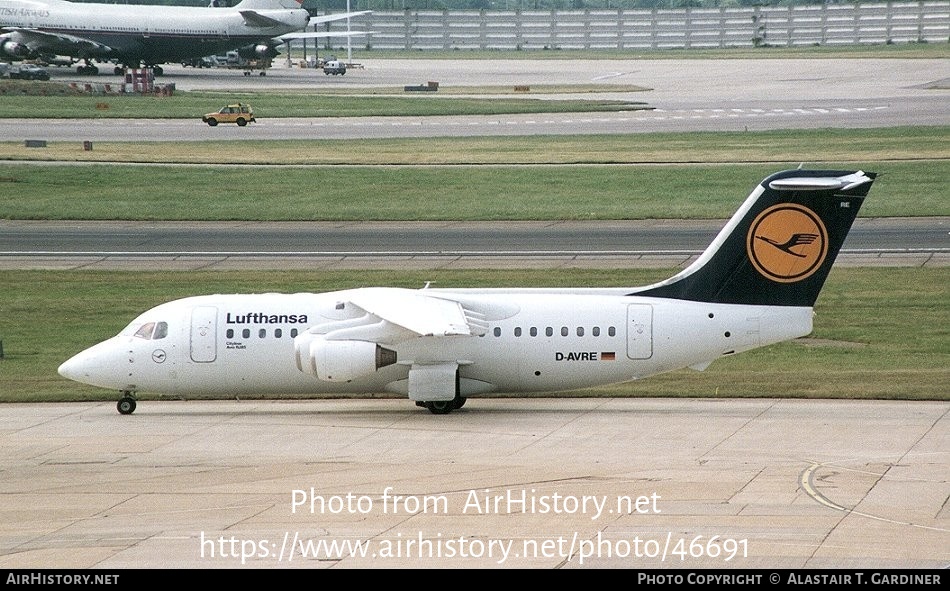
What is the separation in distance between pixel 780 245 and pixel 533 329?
5953 millimetres

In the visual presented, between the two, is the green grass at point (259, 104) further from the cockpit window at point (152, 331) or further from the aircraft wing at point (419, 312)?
the aircraft wing at point (419, 312)

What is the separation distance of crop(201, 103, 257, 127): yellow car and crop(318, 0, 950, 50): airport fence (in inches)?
3452

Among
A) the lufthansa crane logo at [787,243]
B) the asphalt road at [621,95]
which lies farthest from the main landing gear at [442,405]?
the asphalt road at [621,95]

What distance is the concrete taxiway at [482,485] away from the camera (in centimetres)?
2070

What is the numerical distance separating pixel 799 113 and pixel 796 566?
80079 millimetres

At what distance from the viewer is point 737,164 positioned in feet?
240

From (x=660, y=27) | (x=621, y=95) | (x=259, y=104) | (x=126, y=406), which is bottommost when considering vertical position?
(x=126, y=406)

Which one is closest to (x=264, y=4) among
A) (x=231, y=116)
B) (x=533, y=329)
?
(x=231, y=116)

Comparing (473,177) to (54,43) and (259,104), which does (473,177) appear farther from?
(54,43)

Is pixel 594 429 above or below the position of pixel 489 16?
below

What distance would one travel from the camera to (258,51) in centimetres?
12888
